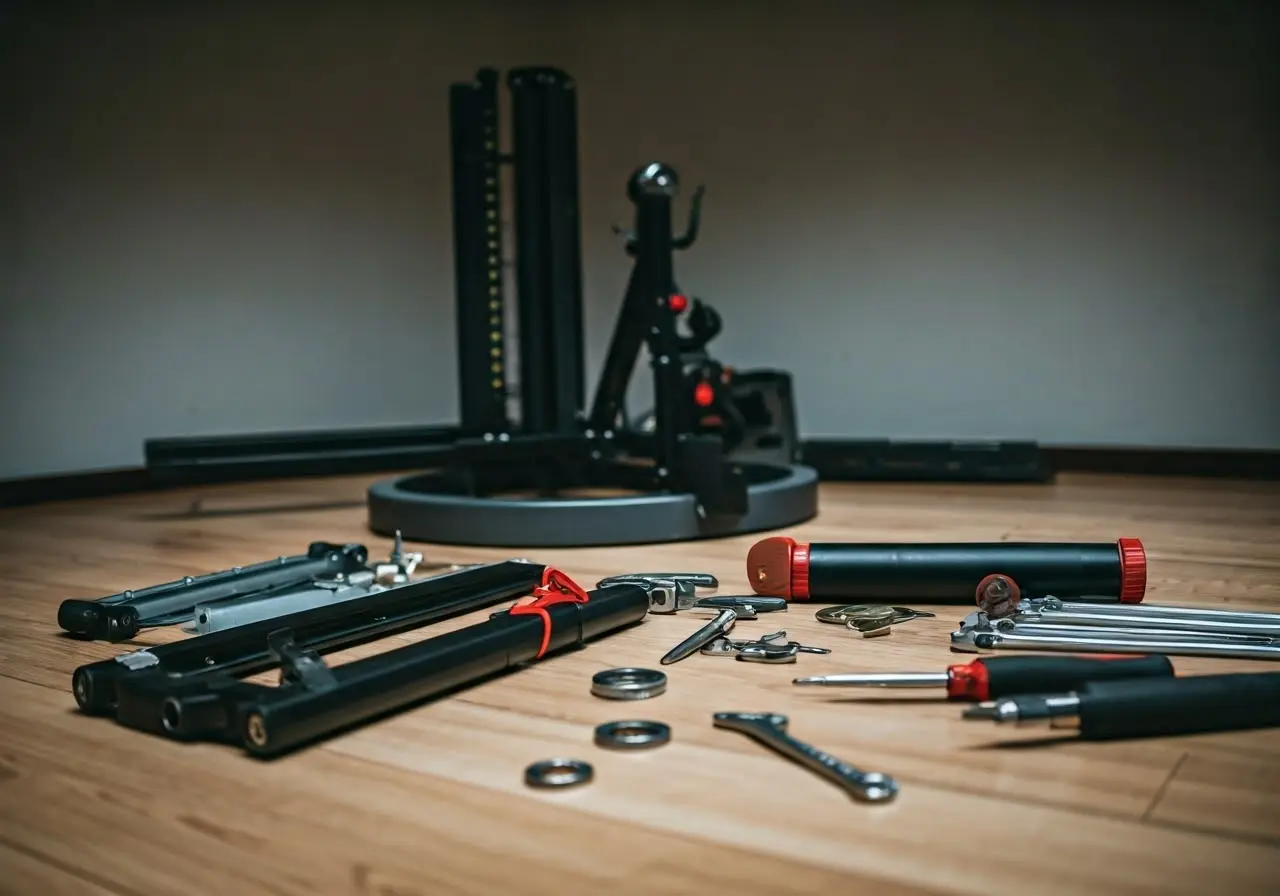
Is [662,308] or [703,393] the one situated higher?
[662,308]

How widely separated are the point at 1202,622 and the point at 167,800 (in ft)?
3.63

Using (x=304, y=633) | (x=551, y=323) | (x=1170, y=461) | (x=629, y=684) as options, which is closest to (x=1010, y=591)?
(x=629, y=684)

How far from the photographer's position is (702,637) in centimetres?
139

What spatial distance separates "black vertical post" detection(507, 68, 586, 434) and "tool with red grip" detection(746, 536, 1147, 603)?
1021 mm

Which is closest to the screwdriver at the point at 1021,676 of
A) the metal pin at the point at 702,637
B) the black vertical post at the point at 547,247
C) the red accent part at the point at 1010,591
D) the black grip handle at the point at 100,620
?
the metal pin at the point at 702,637

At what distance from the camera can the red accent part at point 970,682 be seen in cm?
113

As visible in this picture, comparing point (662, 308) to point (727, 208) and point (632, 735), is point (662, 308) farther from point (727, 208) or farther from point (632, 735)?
point (727, 208)

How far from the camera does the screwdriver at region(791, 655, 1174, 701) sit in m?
1.10

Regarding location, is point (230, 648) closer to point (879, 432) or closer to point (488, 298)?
point (488, 298)

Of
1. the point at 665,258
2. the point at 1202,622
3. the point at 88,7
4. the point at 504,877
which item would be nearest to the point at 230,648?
the point at 504,877

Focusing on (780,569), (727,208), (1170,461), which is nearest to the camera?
(780,569)

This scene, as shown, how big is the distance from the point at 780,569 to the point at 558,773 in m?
0.67

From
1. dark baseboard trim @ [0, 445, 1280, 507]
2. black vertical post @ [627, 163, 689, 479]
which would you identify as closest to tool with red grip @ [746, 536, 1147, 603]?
black vertical post @ [627, 163, 689, 479]

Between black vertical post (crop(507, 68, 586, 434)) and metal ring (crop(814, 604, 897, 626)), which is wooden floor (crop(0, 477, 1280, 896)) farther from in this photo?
black vertical post (crop(507, 68, 586, 434))
